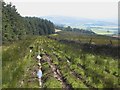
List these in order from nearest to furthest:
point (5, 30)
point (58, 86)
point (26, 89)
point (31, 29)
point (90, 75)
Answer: point (26, 89), point (58, 86), point (90, 75), point (5, 30), point (31, 29)

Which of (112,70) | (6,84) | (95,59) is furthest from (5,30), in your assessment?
(6,84)

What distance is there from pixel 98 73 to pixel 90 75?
3.97 feet

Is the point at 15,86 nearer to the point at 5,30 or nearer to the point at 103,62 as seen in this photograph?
the point at 103,62

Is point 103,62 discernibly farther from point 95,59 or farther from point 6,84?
point 6,84

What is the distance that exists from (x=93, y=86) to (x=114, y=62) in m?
11.4

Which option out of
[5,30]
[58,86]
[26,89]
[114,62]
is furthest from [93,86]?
[5,30]

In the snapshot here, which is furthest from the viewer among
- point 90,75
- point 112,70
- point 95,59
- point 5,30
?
point 5,30

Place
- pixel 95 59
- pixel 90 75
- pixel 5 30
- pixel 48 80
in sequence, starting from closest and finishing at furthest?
1. pixel 48 80
2. pixel 90 75
3. pixel 95 59
4. pixel 5 30

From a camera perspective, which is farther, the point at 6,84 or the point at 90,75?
the point at 90,75

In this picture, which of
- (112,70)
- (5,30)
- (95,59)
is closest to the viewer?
(112,70)

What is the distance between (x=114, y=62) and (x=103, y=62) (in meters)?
1.07

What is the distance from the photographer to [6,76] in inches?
883

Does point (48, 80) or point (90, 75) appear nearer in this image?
point (48, 80)

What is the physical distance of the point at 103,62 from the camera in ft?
104
